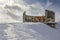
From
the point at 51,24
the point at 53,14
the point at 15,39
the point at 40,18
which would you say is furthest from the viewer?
the point at 40,18

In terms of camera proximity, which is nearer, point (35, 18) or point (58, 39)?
point (58, 39)

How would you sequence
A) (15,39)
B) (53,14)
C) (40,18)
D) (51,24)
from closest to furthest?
(15,39) < (51,24) < (53,14) < (40,18)

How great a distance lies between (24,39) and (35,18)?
12550 mm

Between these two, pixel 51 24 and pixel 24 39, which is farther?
pixel 51 24

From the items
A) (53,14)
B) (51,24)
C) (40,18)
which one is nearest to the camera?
(51,24)

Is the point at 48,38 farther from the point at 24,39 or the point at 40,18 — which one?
the point at 40,18

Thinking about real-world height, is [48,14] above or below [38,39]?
above

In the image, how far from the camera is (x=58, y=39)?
6051mm

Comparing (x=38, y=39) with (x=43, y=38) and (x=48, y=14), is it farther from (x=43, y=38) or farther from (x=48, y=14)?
(x=48, y=14)

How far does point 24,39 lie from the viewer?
5867 millimetres

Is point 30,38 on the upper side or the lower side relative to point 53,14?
lower

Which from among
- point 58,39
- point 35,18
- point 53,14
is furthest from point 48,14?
point 58,39

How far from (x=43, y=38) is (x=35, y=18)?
485 inches

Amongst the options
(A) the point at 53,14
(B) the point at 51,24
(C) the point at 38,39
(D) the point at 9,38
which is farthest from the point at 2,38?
(A) the point at 53,14
